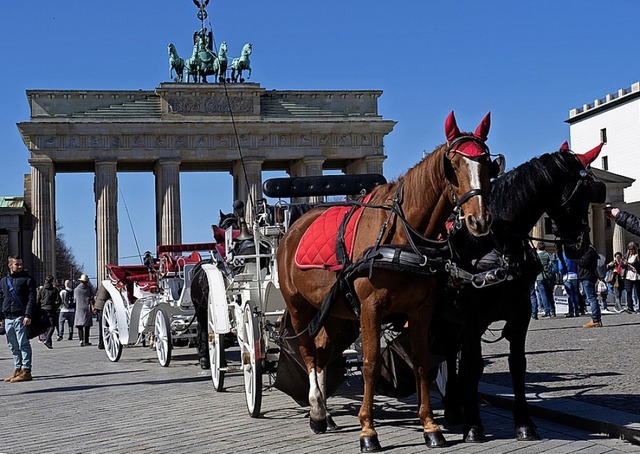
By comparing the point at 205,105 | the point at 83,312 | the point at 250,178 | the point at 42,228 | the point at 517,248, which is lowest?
the point at 517,248

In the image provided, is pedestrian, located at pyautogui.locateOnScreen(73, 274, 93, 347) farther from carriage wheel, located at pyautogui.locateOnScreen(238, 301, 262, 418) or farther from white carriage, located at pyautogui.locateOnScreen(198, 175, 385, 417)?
carriage wheel, located at pyautogui.locateOnScreen(238, 301, 262, 418)

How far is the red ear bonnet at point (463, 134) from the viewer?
19.1ft

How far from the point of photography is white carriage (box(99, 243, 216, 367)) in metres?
13.9

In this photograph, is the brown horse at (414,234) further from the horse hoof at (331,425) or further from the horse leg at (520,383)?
the horse hoof at (331,425)

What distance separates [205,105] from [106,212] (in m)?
8.26

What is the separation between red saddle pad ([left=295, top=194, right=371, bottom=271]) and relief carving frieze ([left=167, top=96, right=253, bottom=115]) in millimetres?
49208

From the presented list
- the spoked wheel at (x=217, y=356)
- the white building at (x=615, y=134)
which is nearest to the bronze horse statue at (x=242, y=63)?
the white building at (x=615, y=134)

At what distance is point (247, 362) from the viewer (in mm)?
8359

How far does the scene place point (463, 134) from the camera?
5941 mm

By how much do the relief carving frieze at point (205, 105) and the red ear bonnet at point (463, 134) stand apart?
50.3 metres

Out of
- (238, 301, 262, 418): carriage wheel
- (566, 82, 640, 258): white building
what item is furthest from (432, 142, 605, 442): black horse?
(566, 82, 640, 258): white building

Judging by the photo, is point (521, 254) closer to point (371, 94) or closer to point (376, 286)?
point (376, 286)

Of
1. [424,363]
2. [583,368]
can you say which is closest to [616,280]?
[583,368]

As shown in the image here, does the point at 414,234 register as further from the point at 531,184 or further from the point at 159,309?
the point at 159,309
